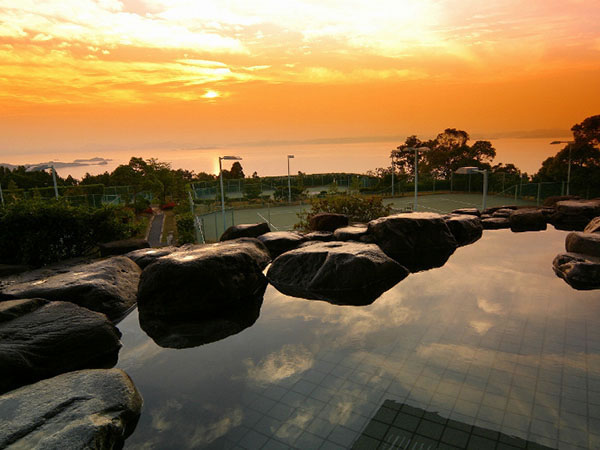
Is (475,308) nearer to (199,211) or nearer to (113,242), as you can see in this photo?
(113,242)

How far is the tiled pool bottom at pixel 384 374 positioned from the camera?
18.8ft

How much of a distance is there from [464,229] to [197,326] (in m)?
12.8

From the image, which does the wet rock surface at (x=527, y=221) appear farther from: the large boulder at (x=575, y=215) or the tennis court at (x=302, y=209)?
the tennis court at (x=302, y=209)

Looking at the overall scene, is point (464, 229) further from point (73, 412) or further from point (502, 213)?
point (73, 412)

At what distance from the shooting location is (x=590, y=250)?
44.0 ft

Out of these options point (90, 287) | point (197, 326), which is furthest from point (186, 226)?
point (197, 326)

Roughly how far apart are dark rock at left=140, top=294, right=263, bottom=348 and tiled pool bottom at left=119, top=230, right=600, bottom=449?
276 mm

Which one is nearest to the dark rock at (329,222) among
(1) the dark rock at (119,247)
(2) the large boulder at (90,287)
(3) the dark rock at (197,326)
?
(1) the dark rock at (119,247)

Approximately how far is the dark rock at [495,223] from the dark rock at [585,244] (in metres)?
6.56

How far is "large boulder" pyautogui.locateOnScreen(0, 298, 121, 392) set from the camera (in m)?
6.93

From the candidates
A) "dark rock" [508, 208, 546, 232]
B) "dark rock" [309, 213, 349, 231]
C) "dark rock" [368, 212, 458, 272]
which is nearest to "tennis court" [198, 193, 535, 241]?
"dark rock" [508, 208, 546, 232]

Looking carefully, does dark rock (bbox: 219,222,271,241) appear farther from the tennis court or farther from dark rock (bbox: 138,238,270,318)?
the tennis court

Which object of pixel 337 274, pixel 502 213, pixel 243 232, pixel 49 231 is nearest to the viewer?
pixel 337 274

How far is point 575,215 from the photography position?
2148 cm
